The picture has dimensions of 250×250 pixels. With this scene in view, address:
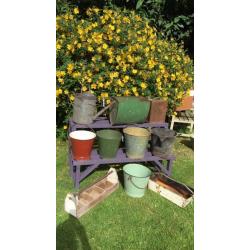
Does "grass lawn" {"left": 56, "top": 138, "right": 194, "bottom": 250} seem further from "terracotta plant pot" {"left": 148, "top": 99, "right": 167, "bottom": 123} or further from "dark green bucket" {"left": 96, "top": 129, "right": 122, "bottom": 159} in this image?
"terracotta plant pot" {"left": 148, "top": 99, "right": 167, "bottom": 123}

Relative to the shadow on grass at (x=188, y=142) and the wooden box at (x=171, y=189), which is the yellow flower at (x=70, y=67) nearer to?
the wooden box at (x=171, y=189)

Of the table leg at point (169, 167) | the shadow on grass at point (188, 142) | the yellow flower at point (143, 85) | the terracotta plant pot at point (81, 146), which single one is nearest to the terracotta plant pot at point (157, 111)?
the yellow flower at point (143, 85)

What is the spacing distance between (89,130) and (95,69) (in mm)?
975

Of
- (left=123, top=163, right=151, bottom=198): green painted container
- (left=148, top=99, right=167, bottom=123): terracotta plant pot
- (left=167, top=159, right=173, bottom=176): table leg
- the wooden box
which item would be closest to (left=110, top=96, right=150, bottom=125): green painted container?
(left=148, top=99, right=167, bottom=123): terracotta plant pot

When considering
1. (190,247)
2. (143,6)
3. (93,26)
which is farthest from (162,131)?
(143,6)

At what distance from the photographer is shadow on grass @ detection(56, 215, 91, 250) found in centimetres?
299

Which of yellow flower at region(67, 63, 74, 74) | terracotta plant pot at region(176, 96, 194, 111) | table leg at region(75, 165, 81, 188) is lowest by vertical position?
table leg at region(75, 165, 81, 188)

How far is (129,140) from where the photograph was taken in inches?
158

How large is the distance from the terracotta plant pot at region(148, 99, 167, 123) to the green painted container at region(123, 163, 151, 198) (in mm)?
803

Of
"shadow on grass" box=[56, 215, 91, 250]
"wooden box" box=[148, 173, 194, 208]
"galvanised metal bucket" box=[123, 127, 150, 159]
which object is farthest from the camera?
"galvanised metal bucket" box=[123, 127, 150, 159]

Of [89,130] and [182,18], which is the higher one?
[182,18]

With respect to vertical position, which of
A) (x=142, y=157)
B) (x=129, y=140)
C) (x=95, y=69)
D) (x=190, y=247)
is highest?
A: (x=95, y=69)

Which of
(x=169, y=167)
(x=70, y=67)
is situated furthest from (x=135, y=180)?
(x=70, y=67)

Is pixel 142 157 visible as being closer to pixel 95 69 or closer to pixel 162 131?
pixel 162 131
